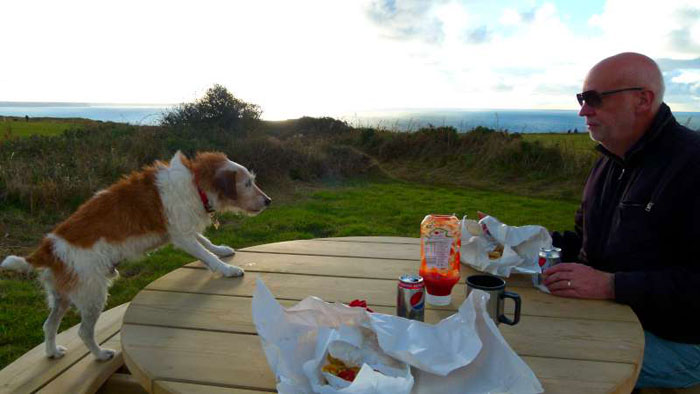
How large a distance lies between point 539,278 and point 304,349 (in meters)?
1.28

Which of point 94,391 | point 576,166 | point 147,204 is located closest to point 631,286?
point 94,391

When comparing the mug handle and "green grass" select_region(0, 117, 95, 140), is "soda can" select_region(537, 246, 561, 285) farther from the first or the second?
"green grass" select_region(0, 117, 95, 140)

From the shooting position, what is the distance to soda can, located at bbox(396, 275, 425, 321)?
148 cm

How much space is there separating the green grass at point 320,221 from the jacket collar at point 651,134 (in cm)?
371

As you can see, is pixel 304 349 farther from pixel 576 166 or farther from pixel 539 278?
pixel 576 166

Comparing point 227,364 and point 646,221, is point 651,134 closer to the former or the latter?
point 646,221

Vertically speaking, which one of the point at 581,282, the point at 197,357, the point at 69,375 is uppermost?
the point at 581,282

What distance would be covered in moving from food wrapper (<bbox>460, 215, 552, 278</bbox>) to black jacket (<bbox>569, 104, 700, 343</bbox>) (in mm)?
330

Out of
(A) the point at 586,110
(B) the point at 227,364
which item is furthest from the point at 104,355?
(A) the point at 586,110

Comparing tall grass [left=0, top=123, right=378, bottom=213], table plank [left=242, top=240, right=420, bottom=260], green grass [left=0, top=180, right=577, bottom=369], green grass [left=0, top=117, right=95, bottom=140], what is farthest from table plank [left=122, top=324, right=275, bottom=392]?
green grass [left=0, top=117, right=95, bottom=140]

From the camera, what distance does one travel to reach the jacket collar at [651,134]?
213 centimetres

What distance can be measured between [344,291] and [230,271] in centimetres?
65

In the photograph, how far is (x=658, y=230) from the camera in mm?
1985

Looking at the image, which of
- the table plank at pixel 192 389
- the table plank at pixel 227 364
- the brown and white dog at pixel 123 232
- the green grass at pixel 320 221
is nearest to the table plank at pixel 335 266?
the brown and white dog at pixel 123 232
